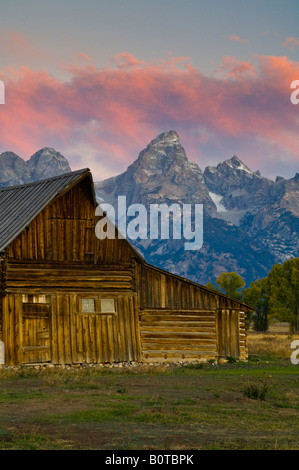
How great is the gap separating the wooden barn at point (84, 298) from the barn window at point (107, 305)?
0.05m

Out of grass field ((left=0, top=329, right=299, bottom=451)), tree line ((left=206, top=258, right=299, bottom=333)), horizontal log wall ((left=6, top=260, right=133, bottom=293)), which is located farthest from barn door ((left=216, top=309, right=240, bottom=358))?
tree line ((left=206, top=258, right=299, bottom=333))

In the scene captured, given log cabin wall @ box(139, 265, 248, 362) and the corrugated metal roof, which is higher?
the corrugated metal roof

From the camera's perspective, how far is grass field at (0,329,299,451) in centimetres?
1319

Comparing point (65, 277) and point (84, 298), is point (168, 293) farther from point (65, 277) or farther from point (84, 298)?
point (65, 277)

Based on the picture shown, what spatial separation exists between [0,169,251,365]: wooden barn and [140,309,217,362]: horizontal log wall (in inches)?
2.0

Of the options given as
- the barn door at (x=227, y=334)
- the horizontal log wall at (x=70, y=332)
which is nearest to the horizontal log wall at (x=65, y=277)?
the horizontal log wall at (x=70, y=332)

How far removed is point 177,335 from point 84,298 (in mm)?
5788

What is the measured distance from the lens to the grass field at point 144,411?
43.3 feet

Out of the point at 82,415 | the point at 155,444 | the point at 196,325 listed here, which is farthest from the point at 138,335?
the point at 155,444

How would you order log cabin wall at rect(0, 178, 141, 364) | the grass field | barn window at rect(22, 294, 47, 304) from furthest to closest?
1. barn window at rect(22, 294, 47, 304)
2. log cabin wall at rect(0, 178, 141, 364)
3. the grass field

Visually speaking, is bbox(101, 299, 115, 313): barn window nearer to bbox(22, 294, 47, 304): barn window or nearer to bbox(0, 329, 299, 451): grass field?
bbox(22, 294, 47, 304): barn window

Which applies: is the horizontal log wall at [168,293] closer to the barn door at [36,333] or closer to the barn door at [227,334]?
the barn door at [227,334]

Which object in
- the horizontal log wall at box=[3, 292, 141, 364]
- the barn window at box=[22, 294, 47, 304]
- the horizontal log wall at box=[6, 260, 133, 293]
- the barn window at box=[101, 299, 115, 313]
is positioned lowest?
the horizontal log wall at box=[3, 292, 141, 364]

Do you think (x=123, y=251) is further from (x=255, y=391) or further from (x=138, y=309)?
(x=255, y=391)
